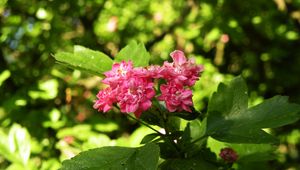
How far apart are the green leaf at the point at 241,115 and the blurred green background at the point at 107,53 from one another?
469mm

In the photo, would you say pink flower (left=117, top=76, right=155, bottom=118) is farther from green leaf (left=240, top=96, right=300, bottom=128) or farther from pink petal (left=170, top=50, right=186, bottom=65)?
green leaf (left=240, top=96, right=300, bottom=128)

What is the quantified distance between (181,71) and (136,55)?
0.63 ft

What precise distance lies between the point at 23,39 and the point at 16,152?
2.83 ft

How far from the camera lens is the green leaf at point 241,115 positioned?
1.30 metres

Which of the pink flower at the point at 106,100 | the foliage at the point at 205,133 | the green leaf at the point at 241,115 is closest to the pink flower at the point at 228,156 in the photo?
the foliage at the point at 205,133

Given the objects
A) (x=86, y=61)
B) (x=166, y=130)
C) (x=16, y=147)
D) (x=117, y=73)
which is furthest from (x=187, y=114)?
(x=16, y=147)

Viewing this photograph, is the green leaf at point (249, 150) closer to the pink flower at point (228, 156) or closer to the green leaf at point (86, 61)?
the pink flower at point (228, 156)

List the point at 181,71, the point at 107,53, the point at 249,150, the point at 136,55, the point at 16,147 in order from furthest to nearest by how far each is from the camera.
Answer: the point at 107,53 < the point at 16,147 < the point at 249,150 < the point at 136,55 < the point at 181,71

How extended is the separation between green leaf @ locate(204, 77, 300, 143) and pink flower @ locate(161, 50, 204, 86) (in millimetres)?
115

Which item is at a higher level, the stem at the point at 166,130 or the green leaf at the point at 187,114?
the green leaf at the point at 187,114

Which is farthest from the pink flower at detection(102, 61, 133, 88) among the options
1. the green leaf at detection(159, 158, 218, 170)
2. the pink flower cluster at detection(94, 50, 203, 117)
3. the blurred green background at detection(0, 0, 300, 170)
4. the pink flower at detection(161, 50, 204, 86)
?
the blurred green background at detection(0, 0, 300, 170)

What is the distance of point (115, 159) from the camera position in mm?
1248

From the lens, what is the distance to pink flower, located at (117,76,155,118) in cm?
126

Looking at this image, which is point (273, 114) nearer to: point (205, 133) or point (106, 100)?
point (205, 133)
